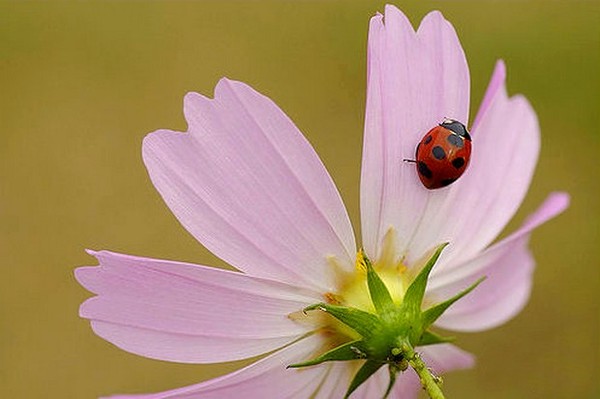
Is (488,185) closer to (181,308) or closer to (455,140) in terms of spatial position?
(455,140)

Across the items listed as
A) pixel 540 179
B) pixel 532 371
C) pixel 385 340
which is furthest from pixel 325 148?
pixel 385 340

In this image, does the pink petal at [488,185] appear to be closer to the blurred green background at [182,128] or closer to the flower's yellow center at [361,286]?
the flower's yellow center at [361,286]

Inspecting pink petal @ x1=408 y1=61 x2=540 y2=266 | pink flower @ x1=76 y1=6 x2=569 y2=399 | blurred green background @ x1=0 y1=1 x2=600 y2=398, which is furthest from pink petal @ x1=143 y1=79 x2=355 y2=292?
blurred green background @ x1=0 y1=1 x2=600 y2=398

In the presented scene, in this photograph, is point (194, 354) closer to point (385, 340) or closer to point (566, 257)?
point (385, 340)

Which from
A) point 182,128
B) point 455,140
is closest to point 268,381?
point 455,140

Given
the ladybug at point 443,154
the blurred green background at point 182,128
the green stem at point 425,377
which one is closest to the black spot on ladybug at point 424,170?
the ladybug at point 443,154

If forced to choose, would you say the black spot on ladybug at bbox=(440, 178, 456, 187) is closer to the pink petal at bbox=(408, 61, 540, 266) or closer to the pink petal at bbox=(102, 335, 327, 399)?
the pink petal at bbox=(408, 61, 540, 266)
